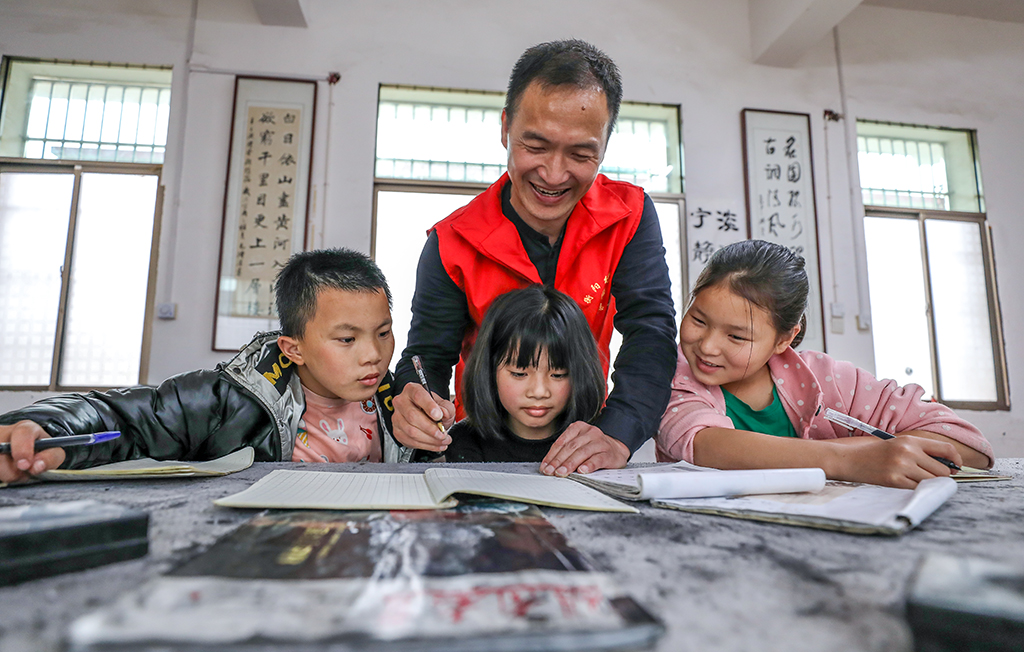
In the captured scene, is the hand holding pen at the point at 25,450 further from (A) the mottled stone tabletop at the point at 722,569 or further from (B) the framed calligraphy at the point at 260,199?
(B) the framed calligraphy at the point at 260,199

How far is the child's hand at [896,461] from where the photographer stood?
695 mm

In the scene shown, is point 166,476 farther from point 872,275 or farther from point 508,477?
point 872,275

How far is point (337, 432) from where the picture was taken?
127 centimetres

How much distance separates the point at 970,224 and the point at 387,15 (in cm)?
367

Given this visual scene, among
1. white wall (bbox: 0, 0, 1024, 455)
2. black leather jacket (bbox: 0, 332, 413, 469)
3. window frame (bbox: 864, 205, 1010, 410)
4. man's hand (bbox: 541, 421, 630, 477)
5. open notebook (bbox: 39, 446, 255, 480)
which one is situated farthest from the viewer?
window frame (bbox: 864, 205, 1010, 410)

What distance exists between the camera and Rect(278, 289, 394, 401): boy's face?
1.18 metres

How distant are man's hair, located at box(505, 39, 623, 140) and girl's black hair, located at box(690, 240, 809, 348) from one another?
1.19 feet

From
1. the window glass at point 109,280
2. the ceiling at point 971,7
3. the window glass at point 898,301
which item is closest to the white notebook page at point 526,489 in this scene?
the window glass at point 109,280

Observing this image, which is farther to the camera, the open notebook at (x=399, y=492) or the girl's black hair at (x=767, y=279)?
the girl's black hair at (x=767, y=279)

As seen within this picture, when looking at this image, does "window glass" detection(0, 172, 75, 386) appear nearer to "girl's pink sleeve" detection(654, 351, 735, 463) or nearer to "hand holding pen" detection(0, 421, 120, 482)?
"hand holding pen" detection(0, 421, 120, 482)

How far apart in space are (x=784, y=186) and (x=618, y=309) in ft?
8.28

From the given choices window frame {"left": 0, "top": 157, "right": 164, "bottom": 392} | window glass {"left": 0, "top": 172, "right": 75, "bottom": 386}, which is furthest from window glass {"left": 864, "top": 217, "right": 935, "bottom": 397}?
window glass {"left": 0, "top": 172, "right": 75, "bottom": 386}

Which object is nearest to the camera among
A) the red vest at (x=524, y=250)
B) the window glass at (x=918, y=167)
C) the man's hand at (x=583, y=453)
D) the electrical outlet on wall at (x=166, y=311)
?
the man's hand at (x=583, y=453)

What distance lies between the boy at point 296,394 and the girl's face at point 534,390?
0.85 ft
